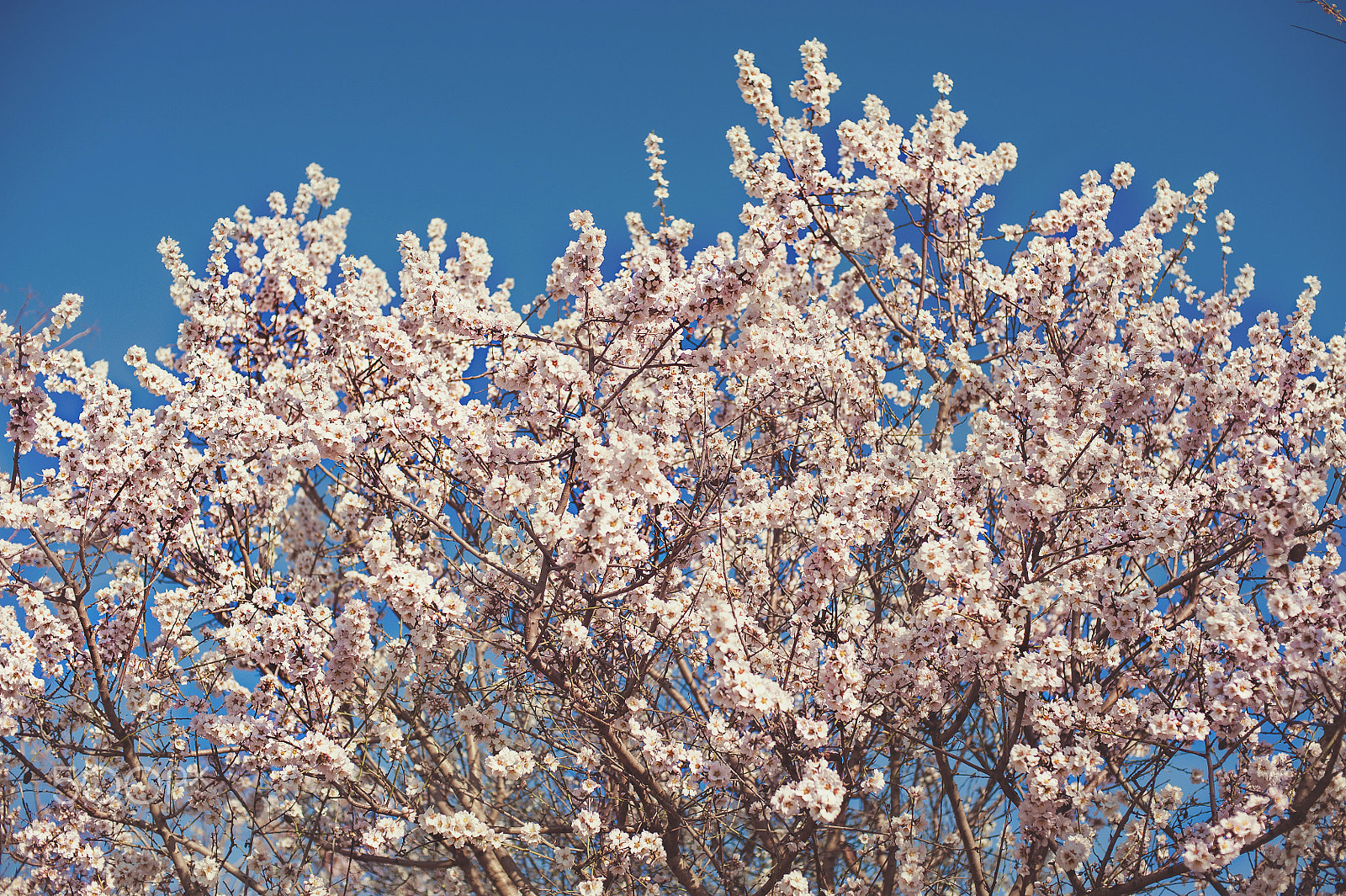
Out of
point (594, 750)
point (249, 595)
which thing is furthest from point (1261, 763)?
point (249, 595)

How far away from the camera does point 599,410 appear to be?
5.58 meters

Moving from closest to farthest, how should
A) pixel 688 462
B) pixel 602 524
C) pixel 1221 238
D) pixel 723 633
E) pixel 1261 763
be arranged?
pixel 602 524 → pixel 723 633 → pixel 1261 763 → pixel 688 462 → pixel 1221 238

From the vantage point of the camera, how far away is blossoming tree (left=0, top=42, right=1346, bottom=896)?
5.43 meters

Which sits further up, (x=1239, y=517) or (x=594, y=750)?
(x=1239, y=517)

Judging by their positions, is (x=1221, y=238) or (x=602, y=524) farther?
(x=1221, y=238)

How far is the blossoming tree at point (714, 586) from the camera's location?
5.43 metres

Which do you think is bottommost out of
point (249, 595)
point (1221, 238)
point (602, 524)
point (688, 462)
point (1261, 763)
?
point (1261, 763)

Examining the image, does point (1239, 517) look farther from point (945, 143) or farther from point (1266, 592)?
point (945, 143)

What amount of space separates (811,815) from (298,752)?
3002mm

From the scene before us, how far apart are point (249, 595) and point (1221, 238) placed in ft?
28.2

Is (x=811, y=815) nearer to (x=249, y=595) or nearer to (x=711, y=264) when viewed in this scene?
(x=711, y=264)

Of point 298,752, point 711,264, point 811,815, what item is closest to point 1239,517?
point 811,815

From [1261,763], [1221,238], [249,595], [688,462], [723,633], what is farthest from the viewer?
[1221,238]

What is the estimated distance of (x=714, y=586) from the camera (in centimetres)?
612
